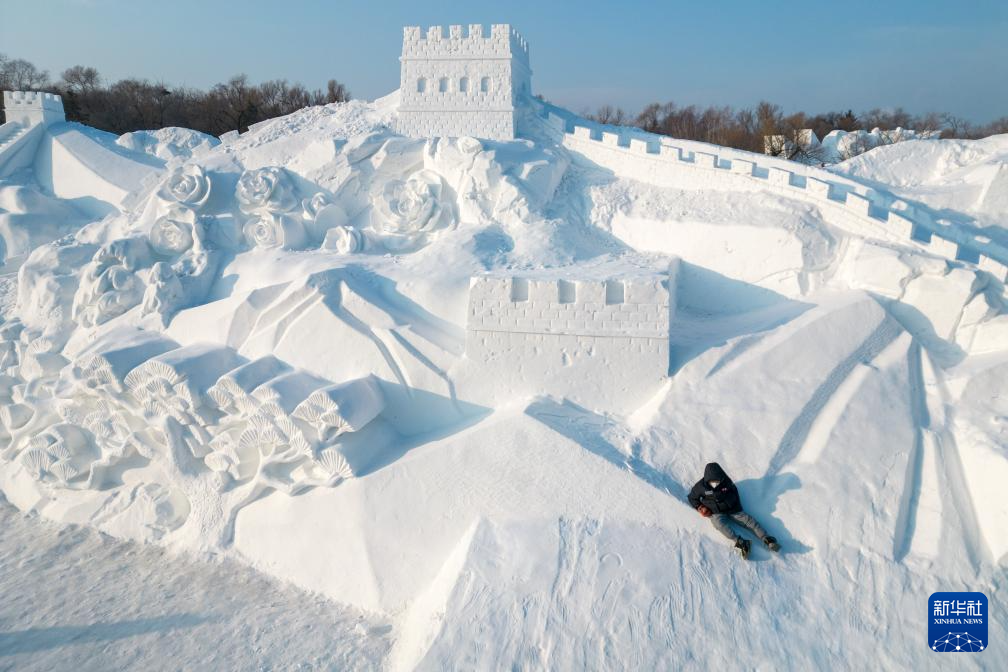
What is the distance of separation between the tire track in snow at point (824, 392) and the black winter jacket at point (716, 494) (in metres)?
0.72

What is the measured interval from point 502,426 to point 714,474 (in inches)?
94.2

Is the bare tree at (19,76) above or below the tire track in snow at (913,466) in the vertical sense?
above

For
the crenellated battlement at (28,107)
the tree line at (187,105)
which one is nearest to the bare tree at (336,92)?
the tree line at (187,105)

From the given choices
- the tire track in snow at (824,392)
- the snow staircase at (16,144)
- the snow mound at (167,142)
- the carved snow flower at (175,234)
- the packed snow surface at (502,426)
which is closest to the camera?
the packed snow surface at (502,426)

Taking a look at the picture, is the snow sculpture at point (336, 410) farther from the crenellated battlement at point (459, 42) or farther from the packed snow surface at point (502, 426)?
the crenellated battlement at point (459, 42)

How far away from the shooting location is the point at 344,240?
10664 mm

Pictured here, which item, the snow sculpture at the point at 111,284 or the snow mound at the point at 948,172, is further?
the snow mound at the point at 948,172

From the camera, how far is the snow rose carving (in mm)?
11016

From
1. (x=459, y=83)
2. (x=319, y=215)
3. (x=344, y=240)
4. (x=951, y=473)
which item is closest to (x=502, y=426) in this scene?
(x=344, y=240)

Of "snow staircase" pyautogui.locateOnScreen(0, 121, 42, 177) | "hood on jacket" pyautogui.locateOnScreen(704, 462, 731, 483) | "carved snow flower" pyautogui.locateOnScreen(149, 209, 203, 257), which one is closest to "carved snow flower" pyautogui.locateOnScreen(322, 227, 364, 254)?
"carved snow flower" pyautogui.locateOnScreen(149, 209, 203, 257)

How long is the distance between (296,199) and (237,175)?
5.16 ft

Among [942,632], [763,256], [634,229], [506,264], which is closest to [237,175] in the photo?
[506,264]

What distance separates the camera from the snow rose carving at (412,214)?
11.0m

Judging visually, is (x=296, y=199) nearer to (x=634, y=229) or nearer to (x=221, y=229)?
(x=221, y=229)
